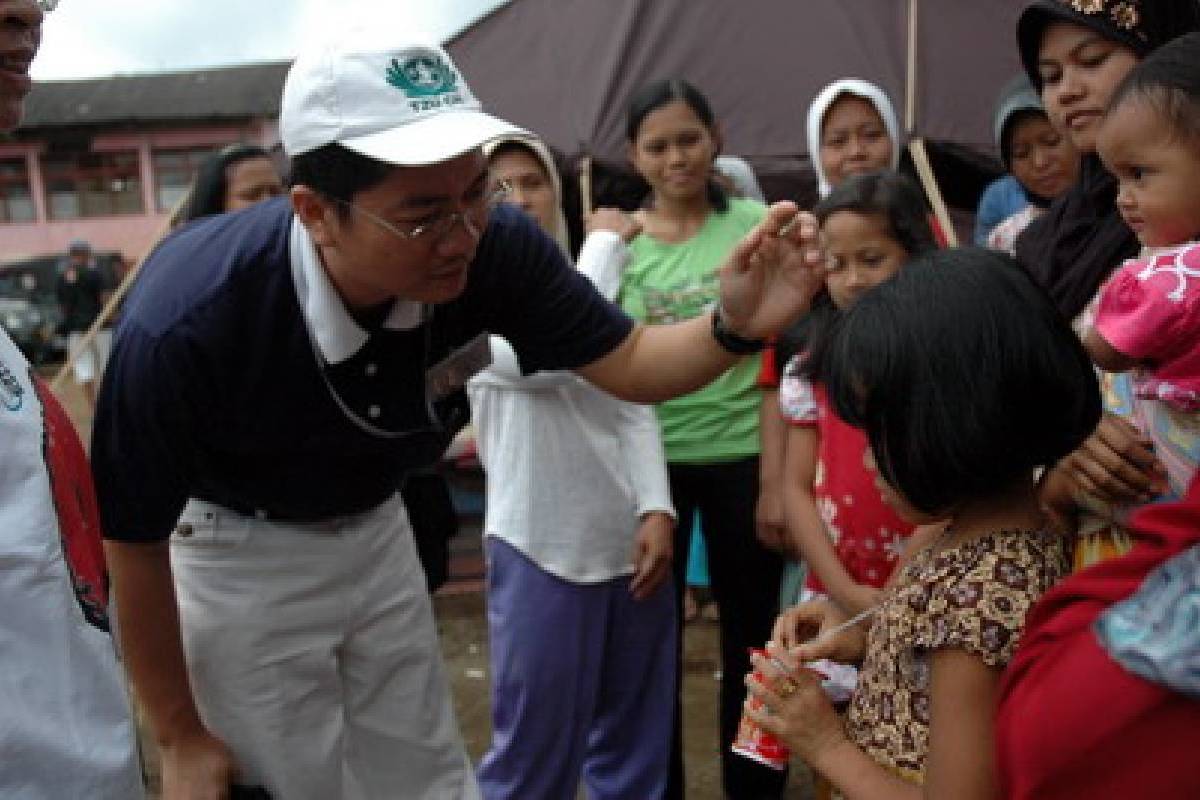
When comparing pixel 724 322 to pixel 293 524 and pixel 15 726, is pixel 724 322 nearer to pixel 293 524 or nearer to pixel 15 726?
pixel 293 524

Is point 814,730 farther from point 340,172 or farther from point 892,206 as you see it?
point 892,206

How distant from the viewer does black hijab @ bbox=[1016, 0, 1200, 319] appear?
1.73m

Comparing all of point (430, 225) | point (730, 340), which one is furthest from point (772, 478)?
point (430, 225)

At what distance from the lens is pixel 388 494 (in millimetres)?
2223

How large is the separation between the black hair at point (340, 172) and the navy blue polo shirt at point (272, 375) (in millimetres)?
142

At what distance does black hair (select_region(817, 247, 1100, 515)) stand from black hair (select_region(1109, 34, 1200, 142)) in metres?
0.27

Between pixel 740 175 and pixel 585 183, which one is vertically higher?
pixel 740 175

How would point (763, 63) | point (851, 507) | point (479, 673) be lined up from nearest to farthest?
point (851, 507), point (479, 673), point (763, 63)

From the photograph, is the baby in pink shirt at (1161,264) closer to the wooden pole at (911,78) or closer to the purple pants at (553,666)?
the purple pants at (553,666)

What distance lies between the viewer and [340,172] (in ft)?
5.86

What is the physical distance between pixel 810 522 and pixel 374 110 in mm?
1328

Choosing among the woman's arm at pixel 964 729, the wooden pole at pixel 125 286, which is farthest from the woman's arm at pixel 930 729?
the wooden pole at pixel 125 286

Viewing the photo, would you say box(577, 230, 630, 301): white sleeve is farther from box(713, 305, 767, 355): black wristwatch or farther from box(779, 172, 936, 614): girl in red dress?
box(713, 305, 767, 355): black wristwatch

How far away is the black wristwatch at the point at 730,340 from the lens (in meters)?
2.13
